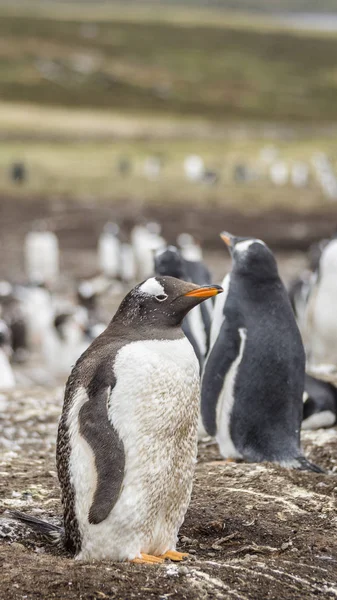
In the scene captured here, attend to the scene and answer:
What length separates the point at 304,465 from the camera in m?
5.19

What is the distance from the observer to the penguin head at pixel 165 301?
3.86 metres

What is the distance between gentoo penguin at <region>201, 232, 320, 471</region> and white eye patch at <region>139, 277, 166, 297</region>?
1.66 m

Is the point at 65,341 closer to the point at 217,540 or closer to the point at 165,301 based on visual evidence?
the point at 217,540

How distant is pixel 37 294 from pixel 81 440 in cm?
1126

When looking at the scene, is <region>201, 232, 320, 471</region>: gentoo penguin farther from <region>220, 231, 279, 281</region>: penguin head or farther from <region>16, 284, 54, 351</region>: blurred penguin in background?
<region>16, 284, 54, 351</region>: blurred penguin in background

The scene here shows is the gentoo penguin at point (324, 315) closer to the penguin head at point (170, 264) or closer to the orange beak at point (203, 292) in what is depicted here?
the penguin head at point (170, 264)

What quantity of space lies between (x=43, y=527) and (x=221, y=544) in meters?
0.76

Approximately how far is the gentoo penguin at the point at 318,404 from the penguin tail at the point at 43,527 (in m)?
2.82

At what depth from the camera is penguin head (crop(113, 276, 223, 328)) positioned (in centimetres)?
386

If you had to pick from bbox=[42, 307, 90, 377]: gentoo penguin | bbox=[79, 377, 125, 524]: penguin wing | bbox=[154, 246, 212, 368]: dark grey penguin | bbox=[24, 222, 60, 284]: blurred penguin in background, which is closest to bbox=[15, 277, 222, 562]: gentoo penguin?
bbox=[79, 377, 125, 524]: penguin wing

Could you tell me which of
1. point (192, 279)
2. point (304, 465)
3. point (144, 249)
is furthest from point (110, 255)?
point (304, 465)

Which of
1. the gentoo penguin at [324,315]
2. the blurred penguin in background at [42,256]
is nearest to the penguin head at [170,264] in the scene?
the gentoo penguin at [324,315]

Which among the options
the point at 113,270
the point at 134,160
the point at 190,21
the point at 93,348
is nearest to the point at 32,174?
the point at 134,160

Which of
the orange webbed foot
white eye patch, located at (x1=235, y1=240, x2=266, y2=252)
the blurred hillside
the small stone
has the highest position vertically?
the blurred hillside
